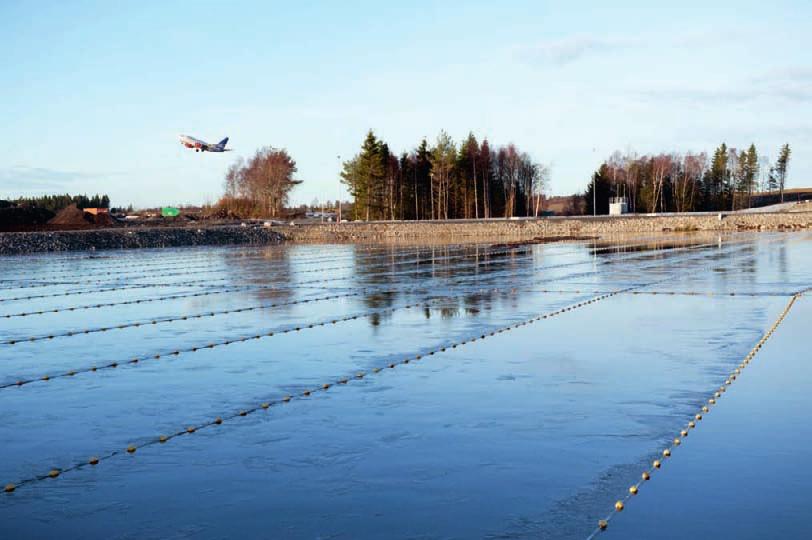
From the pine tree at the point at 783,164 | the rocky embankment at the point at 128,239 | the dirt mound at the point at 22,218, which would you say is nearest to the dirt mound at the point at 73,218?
the dirt mound at the point at 22,218

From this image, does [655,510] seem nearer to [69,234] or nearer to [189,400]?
[189,400]

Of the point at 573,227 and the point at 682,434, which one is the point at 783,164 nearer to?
the point at 573,227

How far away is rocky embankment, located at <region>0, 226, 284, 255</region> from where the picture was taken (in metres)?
55.7

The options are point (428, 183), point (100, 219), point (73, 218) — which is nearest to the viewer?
point (100, 219)

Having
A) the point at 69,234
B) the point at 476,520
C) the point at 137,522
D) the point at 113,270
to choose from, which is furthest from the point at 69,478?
the point at 69,234

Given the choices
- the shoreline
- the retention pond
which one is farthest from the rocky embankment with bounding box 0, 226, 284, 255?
the retention pond

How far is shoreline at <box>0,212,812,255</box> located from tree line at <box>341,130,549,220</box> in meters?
22.1

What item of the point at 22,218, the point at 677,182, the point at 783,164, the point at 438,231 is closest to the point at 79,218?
the point at 22,218

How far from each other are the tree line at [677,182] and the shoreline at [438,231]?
38.1 metres

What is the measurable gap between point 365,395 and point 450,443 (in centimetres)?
236

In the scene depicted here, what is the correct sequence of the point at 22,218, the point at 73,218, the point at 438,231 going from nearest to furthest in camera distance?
1. the point at 438,231
2. the point at 22,218
3. the point at 73,218

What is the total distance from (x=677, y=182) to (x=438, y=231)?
181ft

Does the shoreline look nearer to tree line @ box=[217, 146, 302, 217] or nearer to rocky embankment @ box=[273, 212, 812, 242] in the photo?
rocky embankment @ box=[273, 212, 812, 242]

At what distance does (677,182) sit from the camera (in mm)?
120750
